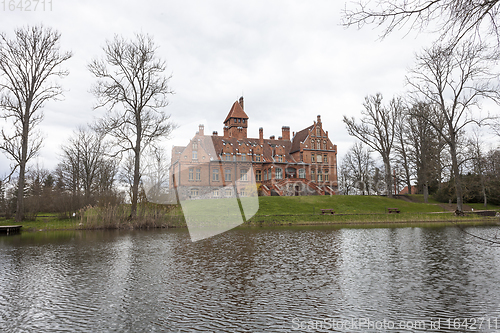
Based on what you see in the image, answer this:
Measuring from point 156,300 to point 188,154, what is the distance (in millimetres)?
43683

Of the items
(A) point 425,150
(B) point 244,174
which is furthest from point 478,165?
(B) point 244,174

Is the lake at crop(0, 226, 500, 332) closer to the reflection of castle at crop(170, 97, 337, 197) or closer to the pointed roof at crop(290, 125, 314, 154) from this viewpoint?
the reflection of castle at crop(170, 97, 337, 197)

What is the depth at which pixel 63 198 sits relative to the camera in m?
29.5

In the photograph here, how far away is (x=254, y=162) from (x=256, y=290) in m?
45.3

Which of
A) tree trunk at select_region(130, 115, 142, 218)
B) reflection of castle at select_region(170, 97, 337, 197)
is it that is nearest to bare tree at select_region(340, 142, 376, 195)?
reflection of castle at select_region(170, 97, 337, 197)

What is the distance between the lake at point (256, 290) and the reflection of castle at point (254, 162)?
3592cm

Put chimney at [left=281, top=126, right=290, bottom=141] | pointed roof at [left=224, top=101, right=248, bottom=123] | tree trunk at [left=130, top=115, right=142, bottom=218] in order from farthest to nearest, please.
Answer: chimney at [left=281, top=126, right=290, bottom=141] < pointed roof at [left=224, top=101, right=248, bottom=123] < tree trunk at [left=130, top=115, right=142, bottom=218]

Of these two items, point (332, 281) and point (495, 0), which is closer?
point (495, 0)

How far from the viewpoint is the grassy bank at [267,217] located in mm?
25075

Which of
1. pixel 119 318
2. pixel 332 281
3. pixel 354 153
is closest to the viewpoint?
pixel 119 318

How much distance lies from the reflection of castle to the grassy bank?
11.3m

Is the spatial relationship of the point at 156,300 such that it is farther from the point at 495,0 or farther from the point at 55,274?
the point at 495,0

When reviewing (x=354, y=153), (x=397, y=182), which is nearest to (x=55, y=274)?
(x=397, y=182)

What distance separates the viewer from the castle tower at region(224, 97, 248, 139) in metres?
57.4
